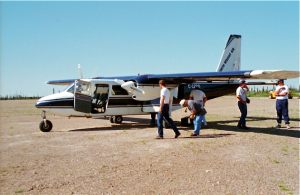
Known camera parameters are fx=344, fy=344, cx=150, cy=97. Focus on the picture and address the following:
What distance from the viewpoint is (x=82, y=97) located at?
555 inches

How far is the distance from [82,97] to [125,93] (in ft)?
7.24

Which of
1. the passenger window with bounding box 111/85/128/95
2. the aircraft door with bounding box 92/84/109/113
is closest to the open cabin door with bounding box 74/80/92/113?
the aircraft door with bounding box 92/84/109/113

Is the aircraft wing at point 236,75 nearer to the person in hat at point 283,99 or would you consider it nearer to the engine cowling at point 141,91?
the engine cowling at point 141,91

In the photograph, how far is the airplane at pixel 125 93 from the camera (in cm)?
1342

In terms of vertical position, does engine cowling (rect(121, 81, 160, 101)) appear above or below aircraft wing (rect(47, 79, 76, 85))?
below

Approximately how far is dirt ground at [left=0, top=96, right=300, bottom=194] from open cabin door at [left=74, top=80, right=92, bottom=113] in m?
3.12

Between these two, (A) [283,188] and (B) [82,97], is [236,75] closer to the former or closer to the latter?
(B) [82,97]

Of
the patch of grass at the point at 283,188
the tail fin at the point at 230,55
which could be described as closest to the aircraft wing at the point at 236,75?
the tail fin at the point at 230,55

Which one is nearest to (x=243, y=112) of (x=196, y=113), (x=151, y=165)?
(x=196, y=113)

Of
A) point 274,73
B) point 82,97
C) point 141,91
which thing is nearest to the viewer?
point 274,73

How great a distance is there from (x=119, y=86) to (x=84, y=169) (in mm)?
8851

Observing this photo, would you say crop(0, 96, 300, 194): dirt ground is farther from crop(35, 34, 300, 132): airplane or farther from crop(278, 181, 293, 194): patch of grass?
crop(35, 34, 300, 132): airplane

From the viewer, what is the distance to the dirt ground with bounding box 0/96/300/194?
5512mm

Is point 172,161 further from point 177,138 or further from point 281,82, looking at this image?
point 281,82
